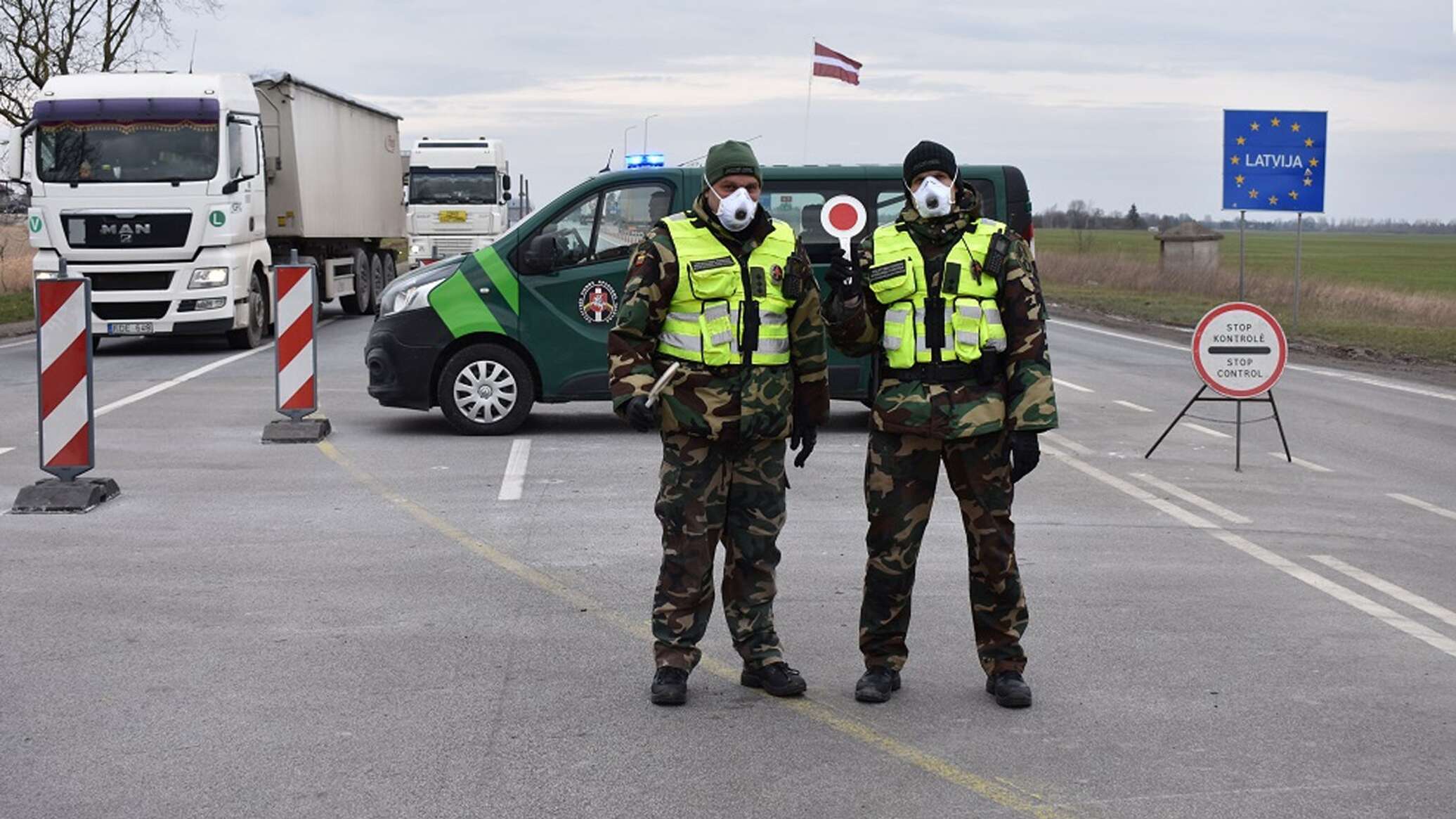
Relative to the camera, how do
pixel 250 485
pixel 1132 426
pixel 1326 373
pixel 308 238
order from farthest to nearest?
1. pixel 308 238
2. pixel 1326 373
3. pixel 1132 426
4. pixel 250 485

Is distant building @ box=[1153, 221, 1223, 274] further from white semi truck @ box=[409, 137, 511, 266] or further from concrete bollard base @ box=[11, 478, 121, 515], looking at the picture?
concrete bollard base @ box=[11, 478, 121, 515]

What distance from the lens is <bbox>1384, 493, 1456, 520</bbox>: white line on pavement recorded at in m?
10.4

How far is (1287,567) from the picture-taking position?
336 inches

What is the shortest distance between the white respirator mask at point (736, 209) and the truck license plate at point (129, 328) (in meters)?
17.1

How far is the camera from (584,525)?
959 centimetres

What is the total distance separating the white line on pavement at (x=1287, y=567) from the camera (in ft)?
23.3

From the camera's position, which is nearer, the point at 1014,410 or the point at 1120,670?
the point at 1014,410

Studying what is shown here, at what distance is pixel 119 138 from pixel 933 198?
17.7 metres

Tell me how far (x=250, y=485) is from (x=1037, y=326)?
21.4 ft

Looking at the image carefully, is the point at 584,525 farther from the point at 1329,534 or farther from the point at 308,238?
the point at 308,238

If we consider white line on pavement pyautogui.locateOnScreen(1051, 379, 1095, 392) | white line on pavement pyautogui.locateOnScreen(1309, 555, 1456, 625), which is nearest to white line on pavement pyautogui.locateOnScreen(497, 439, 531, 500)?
white line on pavement pyautogui.locateOnScreen(1309, 555, 1456, 625)

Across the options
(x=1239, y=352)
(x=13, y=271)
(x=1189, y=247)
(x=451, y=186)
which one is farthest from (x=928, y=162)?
(x=1189, y=247)

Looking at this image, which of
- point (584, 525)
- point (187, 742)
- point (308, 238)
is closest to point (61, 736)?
point (187, 742)

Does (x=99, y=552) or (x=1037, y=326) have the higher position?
(x=1037, y=326)
